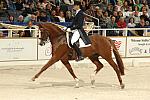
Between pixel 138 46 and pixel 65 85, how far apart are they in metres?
6.91

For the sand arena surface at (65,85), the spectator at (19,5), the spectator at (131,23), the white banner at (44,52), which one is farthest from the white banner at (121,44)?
the spectator at (19,5)

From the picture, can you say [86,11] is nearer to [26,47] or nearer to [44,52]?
[44,52]

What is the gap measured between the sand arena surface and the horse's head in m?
1.27

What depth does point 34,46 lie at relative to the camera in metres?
17.6

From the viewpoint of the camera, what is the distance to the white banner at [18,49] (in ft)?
56.1

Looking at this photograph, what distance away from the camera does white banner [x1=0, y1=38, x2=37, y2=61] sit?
17094 mm

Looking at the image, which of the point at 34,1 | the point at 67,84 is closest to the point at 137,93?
the point at 67,84

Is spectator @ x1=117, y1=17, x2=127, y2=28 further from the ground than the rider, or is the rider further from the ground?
the rider

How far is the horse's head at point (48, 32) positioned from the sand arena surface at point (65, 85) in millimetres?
1272

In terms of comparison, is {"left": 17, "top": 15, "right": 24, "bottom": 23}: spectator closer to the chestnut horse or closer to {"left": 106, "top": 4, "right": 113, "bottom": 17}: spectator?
{"left": 106, "top": 4, "right": 113, "bottom": 17}: spectator

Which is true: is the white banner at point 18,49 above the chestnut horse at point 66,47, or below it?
below

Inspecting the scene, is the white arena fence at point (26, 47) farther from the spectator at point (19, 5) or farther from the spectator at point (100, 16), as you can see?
the spectator at point (19, 5)

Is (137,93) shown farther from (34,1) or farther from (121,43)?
(34,1)

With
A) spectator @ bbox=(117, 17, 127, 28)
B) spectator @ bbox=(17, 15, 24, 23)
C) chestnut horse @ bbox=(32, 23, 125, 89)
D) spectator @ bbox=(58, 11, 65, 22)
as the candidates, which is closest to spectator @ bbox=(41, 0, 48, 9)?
spectator @ bbox=(58, 11, 65, 22)
